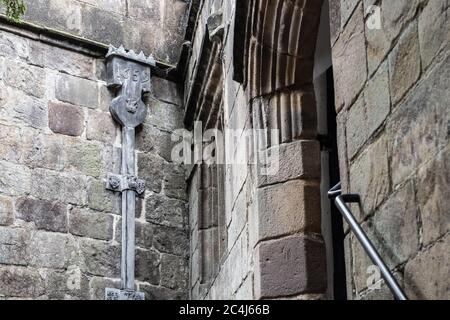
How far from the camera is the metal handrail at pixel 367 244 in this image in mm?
2453

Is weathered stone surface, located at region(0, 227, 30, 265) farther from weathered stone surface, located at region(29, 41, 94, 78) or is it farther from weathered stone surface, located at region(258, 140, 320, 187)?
weathered stone surface, located at region(258, 140, 320, 187)

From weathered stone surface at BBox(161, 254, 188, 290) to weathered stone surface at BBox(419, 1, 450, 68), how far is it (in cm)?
453

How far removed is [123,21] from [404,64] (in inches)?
190

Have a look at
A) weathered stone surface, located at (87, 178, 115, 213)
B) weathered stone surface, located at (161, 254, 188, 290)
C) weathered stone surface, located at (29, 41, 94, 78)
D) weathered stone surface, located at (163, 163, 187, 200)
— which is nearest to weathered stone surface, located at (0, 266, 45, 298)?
weathered stone surface, located at (87, 178, 115, 213)

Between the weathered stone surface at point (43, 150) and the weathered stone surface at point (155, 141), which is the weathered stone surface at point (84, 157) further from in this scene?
the weathered stone surface at point (155, 141)

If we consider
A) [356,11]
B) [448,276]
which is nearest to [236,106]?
[356,11]

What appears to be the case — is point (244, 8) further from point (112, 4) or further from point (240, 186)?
point (112, 4)

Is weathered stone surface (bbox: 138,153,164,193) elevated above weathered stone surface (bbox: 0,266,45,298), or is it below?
above

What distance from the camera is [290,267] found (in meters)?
4.39

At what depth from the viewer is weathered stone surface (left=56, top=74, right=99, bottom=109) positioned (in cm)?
682

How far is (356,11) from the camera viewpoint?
10.4ft

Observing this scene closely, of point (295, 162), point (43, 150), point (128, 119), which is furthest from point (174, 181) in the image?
point (295, 162)

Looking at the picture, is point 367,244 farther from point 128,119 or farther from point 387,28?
point 128,119

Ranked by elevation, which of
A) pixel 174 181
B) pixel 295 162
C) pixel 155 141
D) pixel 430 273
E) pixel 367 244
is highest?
pixel 155 141
